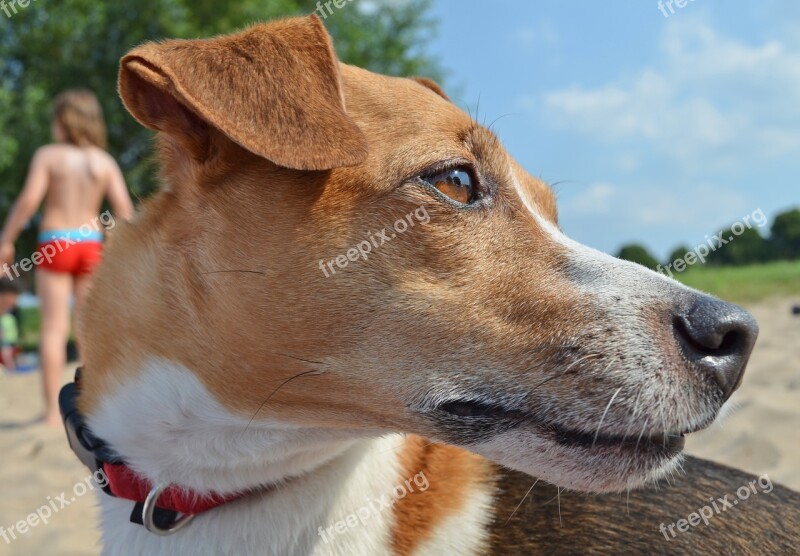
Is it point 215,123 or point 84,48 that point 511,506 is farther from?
point 84,48

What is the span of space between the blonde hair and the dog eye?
480 cm

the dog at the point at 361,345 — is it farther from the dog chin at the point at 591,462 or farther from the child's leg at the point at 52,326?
the child's leg at the point at 52,326

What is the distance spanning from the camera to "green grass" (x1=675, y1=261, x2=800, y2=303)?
14477 mm

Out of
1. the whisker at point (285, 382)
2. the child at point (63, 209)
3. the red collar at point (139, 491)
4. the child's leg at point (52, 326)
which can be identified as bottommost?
the child's leg at point (52, 326)

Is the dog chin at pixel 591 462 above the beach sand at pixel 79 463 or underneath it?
above

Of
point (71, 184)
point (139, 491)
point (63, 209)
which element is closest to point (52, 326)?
point (63, 209)

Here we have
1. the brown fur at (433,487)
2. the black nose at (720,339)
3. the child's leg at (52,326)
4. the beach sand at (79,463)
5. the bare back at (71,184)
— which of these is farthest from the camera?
the bare back at (71,184)

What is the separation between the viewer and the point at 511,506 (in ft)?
7.62

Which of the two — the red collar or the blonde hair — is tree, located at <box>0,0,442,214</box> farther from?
the red collar

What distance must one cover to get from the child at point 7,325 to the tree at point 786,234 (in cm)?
2304

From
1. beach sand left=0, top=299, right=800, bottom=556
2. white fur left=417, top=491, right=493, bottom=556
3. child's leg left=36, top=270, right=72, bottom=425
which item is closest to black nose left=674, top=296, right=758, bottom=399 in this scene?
white fur left=417, top=491, right=493, bottom=556

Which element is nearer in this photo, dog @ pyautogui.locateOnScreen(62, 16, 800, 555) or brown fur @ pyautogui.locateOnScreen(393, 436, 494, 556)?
dog @ pyautogui.locateOnScreen(62, 16, 800, 555)

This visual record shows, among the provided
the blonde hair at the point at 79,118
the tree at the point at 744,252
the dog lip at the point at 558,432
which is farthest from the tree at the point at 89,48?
the dog lip at the point at 558,432

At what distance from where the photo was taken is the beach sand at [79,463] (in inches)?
150
